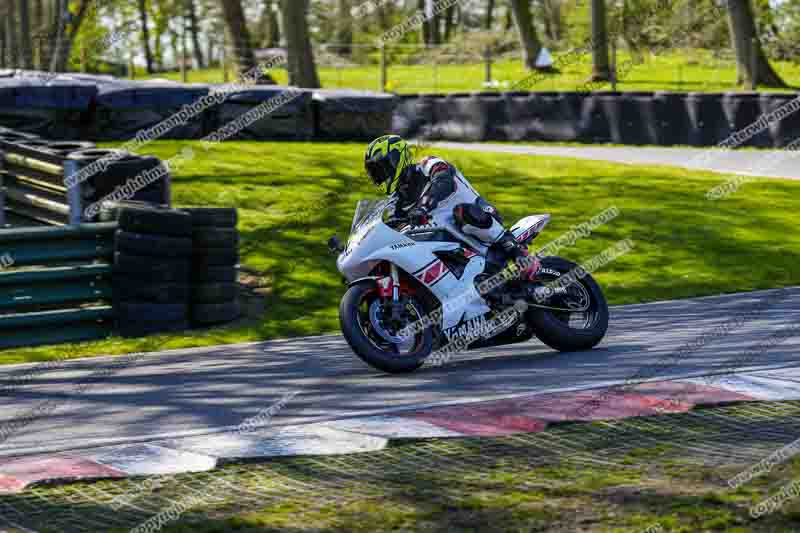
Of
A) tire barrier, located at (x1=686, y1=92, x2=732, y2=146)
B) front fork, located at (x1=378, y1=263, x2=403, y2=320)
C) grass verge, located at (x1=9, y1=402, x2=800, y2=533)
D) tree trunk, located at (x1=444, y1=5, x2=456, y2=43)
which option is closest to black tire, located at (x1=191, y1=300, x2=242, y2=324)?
front fork, located at (x1=378, y1=263, x2=403, y2=320)

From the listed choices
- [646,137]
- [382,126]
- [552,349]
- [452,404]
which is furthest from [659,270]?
[646,137]

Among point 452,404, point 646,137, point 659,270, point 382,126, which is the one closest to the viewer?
point 452,404

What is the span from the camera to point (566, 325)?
32.4ft

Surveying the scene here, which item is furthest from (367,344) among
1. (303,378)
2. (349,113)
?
(349,113)

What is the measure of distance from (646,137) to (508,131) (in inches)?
125

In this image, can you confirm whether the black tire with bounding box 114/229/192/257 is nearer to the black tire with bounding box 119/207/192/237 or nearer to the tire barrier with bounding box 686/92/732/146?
the black tire with bounding box 119/207/192/237

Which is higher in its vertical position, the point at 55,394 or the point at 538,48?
the point at 538,48

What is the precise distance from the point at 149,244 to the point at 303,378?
9.51ft

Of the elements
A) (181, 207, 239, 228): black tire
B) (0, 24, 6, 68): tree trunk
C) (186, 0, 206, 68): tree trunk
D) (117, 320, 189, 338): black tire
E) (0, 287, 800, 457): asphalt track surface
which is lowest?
(117, 320, 189, 338): black tire

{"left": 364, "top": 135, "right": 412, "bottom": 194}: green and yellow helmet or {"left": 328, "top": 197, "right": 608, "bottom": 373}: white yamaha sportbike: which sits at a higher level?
{"left": 364, "top": 135, "right": 412, "bottom": 194}: green and yellow helmet

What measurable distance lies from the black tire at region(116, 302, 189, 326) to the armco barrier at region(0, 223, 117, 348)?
13 cm

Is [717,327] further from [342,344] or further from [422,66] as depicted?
[422,66]

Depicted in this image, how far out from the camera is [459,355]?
402 inches

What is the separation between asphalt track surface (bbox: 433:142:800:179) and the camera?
2289cm
